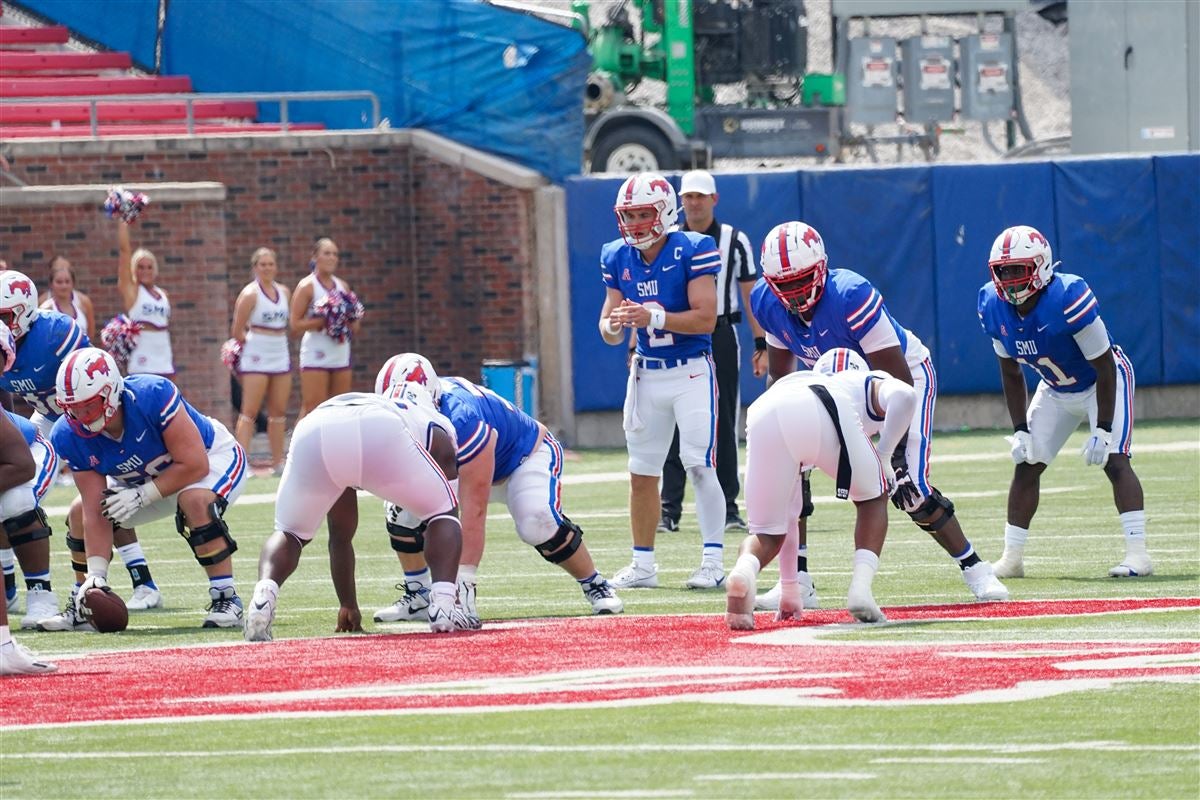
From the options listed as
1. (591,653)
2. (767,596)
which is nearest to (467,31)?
(767,596)

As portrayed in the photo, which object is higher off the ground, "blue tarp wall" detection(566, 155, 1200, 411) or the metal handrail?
the metal handrail

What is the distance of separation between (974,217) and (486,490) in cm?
1281

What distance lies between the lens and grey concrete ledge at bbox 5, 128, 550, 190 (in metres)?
21.2

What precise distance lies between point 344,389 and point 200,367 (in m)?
2.37

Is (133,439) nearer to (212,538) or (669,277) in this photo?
(212,538)

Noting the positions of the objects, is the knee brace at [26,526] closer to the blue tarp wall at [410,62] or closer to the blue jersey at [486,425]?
the blue jersey at [486,425]

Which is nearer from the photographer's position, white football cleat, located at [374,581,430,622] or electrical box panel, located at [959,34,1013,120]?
white football cleat, located at [374,581,430,622]

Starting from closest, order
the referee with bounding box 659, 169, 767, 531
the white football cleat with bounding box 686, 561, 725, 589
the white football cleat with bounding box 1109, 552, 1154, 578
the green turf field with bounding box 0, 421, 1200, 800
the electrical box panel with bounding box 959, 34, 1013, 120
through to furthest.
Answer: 1. the green turf field with bounding box 0, 421, 1200, 800
2. the white football cleat with bounding box 1109, 552, 1154, 578
3. the white football cleat with bounding box 686, 561, 725, 589
4. the referee with bounding box 659, 169, 767, 531
5. the electrical box panel with bounding box 959, 34, 1013, 120

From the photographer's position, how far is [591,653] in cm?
773

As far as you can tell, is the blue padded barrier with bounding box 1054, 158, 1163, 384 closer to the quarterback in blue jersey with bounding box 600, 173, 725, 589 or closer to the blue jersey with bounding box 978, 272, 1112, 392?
the blue jersey with bounding box 978, 272, 1112, 392

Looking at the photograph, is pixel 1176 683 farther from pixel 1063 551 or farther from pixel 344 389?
pixel 344 389

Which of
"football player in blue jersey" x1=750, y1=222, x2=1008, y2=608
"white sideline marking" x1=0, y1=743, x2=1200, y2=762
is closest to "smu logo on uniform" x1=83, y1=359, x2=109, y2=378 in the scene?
"football player in blue jersey" x1=750, y1=222, x2=1008, y2=608

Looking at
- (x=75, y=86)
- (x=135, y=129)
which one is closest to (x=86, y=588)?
(x=135, y=129)

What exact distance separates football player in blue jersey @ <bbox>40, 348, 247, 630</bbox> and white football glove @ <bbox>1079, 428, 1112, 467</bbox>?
417 centimetres
